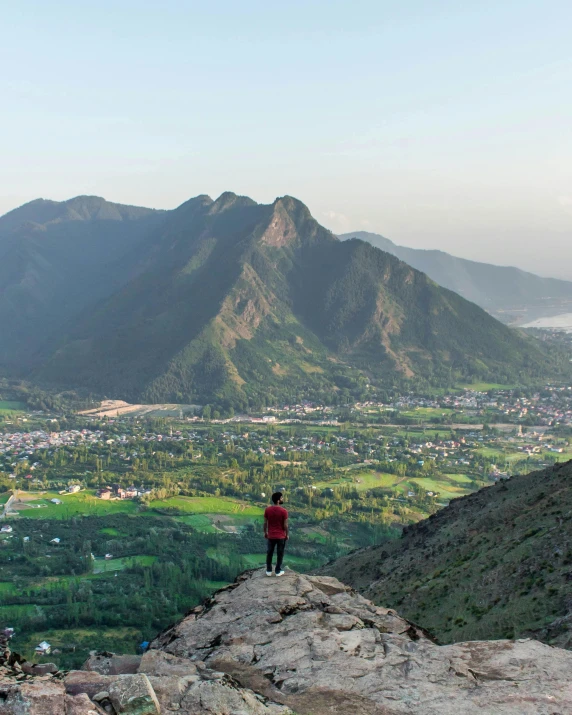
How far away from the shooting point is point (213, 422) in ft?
496

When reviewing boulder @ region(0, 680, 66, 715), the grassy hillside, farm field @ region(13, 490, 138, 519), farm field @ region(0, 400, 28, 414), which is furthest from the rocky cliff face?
farm field @ region(0, 400, 28, 414)

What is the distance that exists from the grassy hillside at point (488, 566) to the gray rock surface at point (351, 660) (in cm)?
666

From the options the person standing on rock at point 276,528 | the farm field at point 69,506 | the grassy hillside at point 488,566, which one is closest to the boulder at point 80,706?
the person standing on rock at point 276,528

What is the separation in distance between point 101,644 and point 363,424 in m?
107

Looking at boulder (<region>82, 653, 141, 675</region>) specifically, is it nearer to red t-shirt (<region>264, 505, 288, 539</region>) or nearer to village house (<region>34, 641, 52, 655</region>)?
red t-shirt (<region>264, 505, 288, 539</region>)

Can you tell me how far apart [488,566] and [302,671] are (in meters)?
20.6

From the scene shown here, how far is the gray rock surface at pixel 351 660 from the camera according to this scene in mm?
13070

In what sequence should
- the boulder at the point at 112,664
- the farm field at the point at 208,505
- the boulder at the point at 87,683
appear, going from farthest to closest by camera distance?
the farm field at the point at 208,505 < the boulder at the point at 112,664 < the boulder at the point at 87,683

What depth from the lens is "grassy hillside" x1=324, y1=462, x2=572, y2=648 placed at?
25.6 m

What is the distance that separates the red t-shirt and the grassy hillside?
9564 millimetres

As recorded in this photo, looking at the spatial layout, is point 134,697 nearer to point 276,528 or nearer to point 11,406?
point 276,528

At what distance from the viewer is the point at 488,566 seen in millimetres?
31984

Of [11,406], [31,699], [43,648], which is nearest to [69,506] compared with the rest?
[43,648]

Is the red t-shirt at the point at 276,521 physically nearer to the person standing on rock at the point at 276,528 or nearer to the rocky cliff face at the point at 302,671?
the person standing on rock at the point at 276,528
